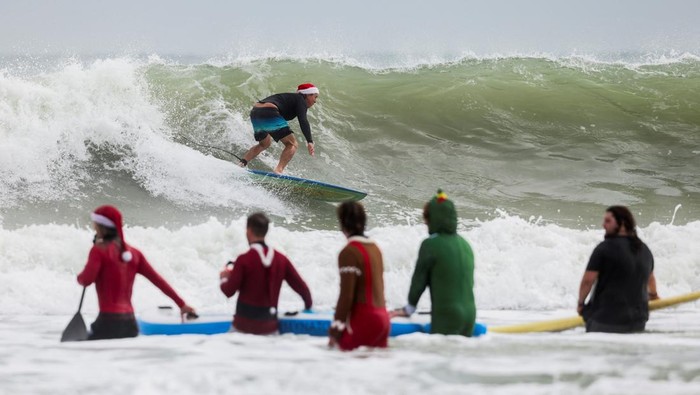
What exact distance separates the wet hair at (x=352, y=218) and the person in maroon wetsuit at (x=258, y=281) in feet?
1.92

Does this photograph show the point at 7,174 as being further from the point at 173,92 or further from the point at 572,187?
the point at 572,187

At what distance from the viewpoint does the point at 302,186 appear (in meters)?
13.7

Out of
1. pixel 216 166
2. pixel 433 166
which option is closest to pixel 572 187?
pixel 433 166

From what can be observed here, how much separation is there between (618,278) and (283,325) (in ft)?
7.53

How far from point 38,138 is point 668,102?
38.5ft

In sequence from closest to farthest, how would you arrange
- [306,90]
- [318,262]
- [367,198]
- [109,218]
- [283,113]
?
1. [109,218]
2. [318,262]
3. [306,90]
4. [283,113]
5. [367,198]

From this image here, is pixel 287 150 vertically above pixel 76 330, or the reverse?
pixel 287 150

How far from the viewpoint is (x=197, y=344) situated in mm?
6594

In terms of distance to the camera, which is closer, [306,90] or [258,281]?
[258,281]

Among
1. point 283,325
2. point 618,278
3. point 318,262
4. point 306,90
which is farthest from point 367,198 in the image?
point 283,325

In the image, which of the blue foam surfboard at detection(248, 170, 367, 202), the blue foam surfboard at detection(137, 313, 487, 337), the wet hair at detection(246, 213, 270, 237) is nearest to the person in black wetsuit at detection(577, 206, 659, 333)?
the blue foam surfboard at detection(137, 313, 487, 337)

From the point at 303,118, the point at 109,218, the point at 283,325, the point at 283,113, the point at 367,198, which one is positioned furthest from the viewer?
the point at 367,198

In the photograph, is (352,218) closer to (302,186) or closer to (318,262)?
(318,262)

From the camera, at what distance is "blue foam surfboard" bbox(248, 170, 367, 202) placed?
44.7ft
